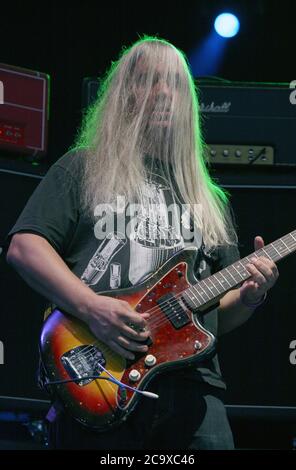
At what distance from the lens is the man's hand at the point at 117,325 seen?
229cm

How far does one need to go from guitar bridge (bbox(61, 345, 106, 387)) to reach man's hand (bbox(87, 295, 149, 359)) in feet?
0.17

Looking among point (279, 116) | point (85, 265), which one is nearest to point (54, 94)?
point (279, 116)

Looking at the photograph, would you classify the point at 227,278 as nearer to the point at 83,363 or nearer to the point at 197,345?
the point at 197,345

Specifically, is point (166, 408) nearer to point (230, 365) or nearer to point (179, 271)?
point (179, 271)

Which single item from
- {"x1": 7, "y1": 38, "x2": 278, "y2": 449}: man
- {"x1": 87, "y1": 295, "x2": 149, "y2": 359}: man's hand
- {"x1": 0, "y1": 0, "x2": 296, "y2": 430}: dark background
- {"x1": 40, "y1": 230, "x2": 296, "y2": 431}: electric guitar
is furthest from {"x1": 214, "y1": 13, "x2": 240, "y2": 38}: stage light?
{"x1": 87, "y1": 295, "x2": 149, "y2": 359}: man's hand

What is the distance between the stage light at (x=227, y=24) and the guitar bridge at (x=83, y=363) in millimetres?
3333

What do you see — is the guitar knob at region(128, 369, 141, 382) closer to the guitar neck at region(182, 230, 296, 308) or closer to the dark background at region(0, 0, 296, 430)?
the guitar neck at region(182, 230, 296, 308)

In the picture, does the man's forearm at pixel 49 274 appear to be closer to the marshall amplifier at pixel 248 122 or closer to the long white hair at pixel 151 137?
the long white hair at pixel 151 137

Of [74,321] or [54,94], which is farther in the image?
[54,94]

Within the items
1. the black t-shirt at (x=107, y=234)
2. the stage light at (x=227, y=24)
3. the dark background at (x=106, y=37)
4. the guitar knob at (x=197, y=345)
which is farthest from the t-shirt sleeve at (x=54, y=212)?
the stage light at (x=227, y=24)

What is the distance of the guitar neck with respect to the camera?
8.02 ft
